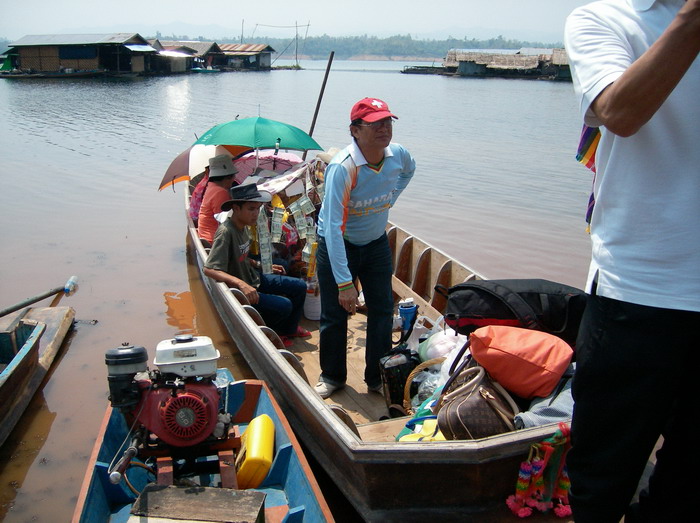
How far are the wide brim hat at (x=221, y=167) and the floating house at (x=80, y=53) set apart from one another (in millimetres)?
47239

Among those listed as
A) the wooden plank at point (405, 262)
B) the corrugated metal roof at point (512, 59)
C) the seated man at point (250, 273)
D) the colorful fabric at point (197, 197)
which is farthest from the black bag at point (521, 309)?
the corrugated metal roof at point (512, 59)

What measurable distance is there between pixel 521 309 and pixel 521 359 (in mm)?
461

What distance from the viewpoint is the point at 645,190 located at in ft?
5.48

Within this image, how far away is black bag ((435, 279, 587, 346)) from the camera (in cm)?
356

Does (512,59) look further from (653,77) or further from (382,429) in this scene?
(653,77)

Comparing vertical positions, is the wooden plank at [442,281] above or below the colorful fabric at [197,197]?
below

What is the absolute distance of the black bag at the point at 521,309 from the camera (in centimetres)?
356

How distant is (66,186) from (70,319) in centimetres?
872

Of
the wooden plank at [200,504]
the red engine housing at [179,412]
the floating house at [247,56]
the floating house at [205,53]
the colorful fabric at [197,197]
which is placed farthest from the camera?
the floating house at [247,56]

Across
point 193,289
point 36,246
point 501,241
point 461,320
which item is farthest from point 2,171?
point 461,320

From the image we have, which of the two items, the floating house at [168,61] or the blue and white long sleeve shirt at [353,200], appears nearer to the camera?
the blue and white long sleeve shirt at [353,200]

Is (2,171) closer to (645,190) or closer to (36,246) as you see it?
(36,246)

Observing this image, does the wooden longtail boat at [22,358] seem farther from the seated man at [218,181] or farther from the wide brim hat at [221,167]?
the wide brim hat at [221,167]

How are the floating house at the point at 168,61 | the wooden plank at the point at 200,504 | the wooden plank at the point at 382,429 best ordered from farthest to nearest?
the floating house at the point at 168,61, the wooden plank at the point at 382,429, the wooden plank at the point at 200,504
